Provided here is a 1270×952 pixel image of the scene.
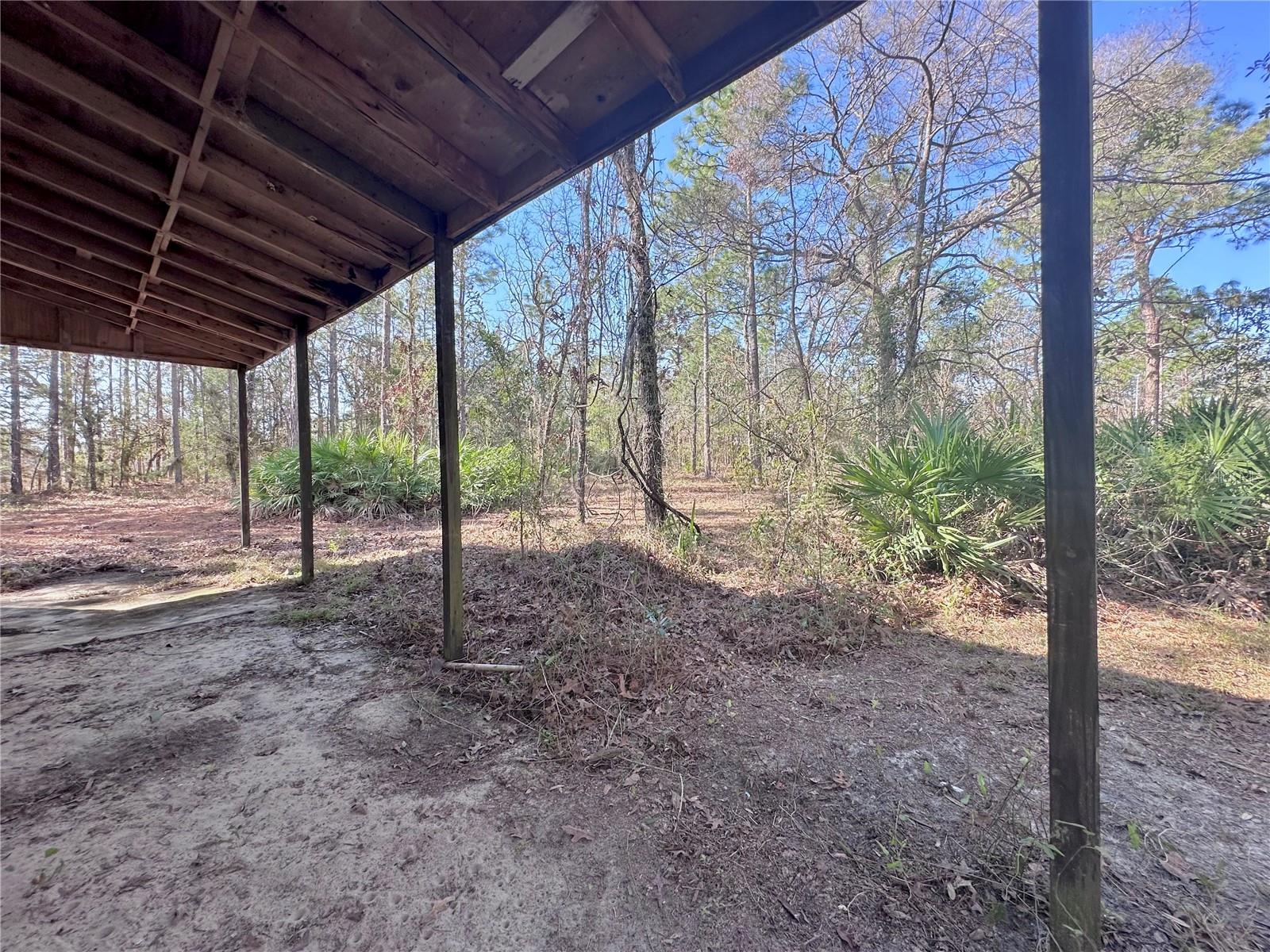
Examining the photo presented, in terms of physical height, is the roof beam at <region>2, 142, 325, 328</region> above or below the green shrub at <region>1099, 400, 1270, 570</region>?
above

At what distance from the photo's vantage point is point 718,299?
29.2 ft

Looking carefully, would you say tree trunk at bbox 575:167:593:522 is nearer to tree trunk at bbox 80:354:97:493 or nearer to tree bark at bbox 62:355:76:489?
tree trunk at bbox 80:354:97:493

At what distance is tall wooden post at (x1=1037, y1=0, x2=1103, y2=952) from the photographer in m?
1.05

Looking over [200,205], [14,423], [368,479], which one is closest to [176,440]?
[14,423]

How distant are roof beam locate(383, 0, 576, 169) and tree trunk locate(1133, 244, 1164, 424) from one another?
6046mm

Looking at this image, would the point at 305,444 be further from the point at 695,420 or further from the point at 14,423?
the point at 14,423

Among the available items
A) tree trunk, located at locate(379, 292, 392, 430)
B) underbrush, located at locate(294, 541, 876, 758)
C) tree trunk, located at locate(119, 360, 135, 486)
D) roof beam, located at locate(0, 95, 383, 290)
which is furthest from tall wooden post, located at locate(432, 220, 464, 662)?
tree trunk, located at locate(119, 360, 135, 486)

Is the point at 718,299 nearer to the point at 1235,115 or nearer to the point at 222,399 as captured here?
the point at 1235,115

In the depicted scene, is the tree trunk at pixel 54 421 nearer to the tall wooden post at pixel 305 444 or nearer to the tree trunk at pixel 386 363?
the tree trunk at pixel 386 363

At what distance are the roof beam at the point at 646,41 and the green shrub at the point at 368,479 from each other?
6.47m

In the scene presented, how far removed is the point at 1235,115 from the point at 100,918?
10.4 meters

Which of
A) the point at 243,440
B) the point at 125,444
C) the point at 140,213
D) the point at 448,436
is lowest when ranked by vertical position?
the point at 448,436

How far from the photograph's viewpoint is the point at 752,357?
345 inches

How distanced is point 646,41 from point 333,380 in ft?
58.6
